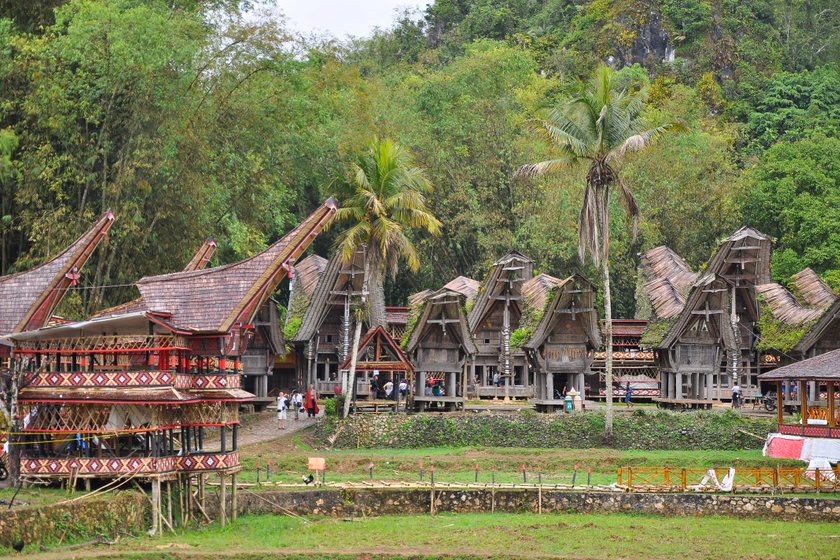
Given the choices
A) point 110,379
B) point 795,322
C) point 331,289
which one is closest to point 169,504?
point 110,379

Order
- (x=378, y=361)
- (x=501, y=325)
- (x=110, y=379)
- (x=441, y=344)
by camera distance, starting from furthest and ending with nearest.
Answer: (x=501, y=325), (x=441, y=344), (x=378, y=361), (x=110, y=379)

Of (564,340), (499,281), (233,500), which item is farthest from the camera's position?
(499,281)

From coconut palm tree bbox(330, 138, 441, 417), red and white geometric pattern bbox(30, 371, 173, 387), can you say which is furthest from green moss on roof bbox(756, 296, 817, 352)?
red and white geometric pattern bbox(30, 371, 173, 387)

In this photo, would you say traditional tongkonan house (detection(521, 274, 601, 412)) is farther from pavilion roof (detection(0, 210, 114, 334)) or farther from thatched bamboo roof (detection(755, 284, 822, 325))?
pavilion roof (detection(0, 210, 114, 334))

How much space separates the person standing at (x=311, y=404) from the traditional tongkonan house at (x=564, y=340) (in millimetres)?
9462

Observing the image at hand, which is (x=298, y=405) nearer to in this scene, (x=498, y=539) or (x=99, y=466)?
(x=99, y=466)

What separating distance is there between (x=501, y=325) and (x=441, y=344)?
697 cm

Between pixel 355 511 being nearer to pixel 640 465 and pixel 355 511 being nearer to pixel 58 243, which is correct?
pixel 640 465

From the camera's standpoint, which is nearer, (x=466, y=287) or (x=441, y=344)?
(x=441, y=344)

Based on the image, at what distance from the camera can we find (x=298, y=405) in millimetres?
49906

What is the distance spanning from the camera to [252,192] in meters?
52.9

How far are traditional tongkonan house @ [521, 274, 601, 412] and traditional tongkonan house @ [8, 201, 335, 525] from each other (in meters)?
15.7

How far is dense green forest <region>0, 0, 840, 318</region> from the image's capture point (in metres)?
46.2

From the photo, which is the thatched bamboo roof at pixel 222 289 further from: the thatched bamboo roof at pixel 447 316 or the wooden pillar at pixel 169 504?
the thatched bamboo roof at pixel 447 316
